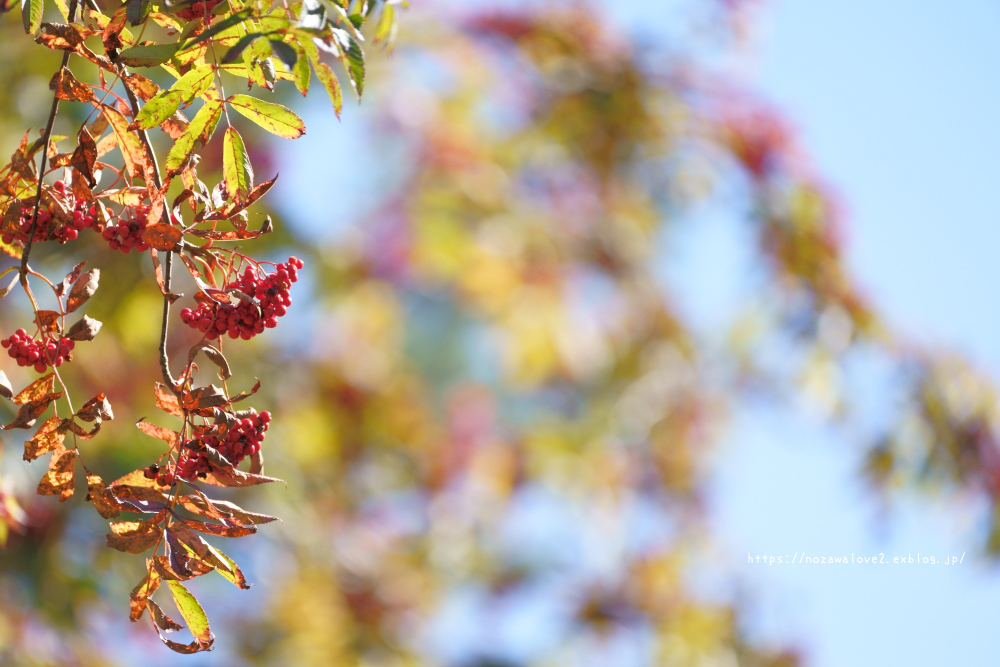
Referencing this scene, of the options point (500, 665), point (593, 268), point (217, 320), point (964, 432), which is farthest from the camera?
point (593, 268)

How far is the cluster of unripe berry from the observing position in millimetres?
514

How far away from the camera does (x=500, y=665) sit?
331 centimetres

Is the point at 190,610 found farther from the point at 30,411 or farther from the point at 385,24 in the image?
the point at 385,24

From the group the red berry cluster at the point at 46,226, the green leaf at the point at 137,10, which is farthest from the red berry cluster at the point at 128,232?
the green leaf at the point at 137,10

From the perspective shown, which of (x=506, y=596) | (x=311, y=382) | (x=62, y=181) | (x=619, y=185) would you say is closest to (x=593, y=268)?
(x=619, y=185)

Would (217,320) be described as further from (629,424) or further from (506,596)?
(506,596)

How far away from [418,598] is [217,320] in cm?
292

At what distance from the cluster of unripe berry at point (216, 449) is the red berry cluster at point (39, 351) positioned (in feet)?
0.31

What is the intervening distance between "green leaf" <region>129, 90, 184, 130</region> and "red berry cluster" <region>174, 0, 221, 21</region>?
0.06 metres

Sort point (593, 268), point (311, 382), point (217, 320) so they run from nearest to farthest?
point (217, 320)
point (311, 382)
point (593, 268)

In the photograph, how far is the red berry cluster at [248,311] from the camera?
0.50 meters

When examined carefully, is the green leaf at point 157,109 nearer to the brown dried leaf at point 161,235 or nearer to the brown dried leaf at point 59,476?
the brown dried leaf at point 161,235

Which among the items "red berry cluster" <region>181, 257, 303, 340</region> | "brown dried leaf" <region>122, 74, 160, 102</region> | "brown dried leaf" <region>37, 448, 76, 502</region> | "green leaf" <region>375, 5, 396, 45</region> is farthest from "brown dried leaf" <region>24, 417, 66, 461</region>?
"green leaf" <region>375, 5, 396, 45</region>

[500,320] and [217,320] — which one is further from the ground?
[500,320]
